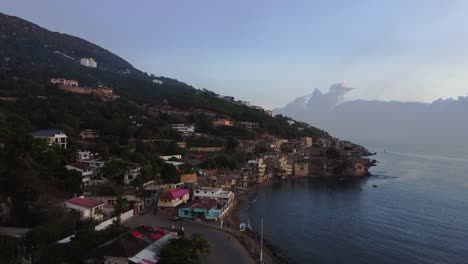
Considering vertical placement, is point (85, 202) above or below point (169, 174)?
below

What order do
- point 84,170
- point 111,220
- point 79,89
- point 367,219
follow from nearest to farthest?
point 111,220
point 84,170
point 367,219
point 79,89

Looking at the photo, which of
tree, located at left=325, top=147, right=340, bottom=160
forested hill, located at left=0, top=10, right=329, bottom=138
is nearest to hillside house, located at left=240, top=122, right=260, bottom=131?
forested hill, located at left=0, top=10, right=329, bottom=138

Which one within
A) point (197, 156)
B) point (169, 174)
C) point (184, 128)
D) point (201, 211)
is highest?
point (184, 128)

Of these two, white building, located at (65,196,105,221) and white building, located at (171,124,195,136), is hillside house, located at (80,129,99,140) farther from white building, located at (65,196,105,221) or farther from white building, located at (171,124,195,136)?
white building, located at (65,196,105,221)

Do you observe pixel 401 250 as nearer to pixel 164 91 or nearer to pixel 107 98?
pixel 107 98

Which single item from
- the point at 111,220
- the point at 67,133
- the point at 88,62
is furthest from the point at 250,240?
the point at 88,62

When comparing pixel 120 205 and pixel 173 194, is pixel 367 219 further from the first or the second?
pixel 120 205
